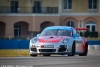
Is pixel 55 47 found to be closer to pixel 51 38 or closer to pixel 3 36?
pixel 51 38

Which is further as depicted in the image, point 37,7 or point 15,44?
point 37,7

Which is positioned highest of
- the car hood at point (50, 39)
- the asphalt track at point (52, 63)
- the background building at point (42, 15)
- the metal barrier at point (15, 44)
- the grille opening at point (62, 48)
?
the background building at point (42, 15)

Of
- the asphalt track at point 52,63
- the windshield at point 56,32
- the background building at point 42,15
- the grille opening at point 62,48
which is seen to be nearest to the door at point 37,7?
the background building at point 42,15

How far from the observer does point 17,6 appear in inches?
2805

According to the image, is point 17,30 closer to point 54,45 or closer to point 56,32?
point 56,32

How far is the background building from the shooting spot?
69.3 meters

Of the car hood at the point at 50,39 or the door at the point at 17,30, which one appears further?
the door at the point at 17,30

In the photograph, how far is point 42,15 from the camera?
69.4 meters

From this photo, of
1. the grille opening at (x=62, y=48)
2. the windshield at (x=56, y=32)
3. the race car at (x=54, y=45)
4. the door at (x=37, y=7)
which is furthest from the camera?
the door at (x=37, y=7)

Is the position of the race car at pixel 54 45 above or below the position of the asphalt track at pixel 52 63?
above

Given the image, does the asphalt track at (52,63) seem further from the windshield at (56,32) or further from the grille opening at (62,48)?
the windshield at (56,32)

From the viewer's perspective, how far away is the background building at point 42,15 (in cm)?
6931

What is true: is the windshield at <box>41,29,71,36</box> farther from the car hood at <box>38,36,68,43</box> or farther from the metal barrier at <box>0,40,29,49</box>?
the metal barrier at <box>0,40,29,49</box>

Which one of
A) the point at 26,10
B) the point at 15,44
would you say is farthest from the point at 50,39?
the point at 26,10
